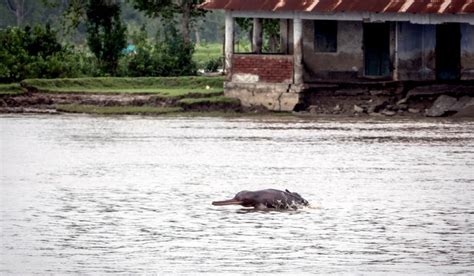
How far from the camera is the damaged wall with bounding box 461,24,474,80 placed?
3419 cm

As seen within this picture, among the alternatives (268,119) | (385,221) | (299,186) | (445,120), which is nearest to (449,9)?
(445,120)

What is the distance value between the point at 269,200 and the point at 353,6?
609 inches

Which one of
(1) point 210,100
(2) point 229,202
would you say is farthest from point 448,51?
(2) point 229,202

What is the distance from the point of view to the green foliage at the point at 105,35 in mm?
38906

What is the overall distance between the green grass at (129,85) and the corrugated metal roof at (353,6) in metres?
2.05

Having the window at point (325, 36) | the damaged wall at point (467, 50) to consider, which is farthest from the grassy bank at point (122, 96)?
the damaged wall at point (467, 50)

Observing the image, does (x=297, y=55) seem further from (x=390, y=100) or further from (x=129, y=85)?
(x=129, y=85)

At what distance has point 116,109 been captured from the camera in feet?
112

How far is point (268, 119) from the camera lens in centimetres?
3328

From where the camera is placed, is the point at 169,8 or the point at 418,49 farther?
the point at 169,8

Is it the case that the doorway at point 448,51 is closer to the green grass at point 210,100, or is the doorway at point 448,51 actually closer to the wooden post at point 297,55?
the wooden post at point 297,55

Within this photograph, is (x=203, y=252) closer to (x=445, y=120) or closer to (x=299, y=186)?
(x=299, y=186)

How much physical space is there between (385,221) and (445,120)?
14953 millimetres

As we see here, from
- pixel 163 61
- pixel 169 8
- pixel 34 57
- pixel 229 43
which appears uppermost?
pixel 169 8
